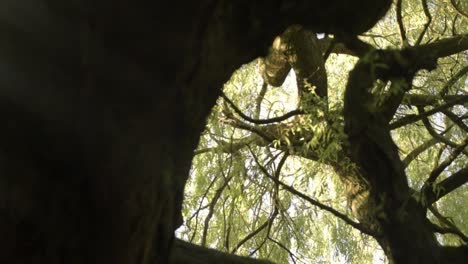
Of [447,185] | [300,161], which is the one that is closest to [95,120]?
[447,185]

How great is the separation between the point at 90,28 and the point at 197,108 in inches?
12.3

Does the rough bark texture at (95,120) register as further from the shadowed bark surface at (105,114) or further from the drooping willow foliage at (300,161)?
the drooping willow foliage at (300,161)

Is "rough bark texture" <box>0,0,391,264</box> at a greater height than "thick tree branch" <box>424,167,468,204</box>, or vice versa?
"thick tree branch" <box>424,167,468,204</box>

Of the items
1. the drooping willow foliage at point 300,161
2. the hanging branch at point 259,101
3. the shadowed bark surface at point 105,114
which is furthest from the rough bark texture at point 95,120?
the hanging branch at point 259,101

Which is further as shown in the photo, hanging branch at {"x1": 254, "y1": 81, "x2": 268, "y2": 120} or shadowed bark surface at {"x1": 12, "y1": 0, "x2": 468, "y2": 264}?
hanging branch at {"x1": 254, "y1": 81, "x2": 268, "y2": 120}

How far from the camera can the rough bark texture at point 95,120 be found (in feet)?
3.56

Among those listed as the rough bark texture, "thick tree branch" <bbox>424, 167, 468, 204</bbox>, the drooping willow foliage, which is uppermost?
the drooping willow foliage

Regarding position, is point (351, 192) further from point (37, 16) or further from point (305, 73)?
point (37, 16)

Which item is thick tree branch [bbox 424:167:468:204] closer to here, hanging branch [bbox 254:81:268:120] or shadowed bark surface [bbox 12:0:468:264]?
shadowed bark surface [bbox 12:0:468:264]

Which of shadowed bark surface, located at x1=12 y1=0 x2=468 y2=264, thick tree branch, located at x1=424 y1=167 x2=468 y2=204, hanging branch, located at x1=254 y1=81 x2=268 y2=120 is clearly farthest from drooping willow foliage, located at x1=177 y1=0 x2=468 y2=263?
shadowed bark surface, located at x1=12 y1=0 x2=468 y2=264

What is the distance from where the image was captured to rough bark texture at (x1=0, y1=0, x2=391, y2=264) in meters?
1.08

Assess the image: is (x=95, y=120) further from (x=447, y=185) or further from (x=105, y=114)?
(x=447, y=185)

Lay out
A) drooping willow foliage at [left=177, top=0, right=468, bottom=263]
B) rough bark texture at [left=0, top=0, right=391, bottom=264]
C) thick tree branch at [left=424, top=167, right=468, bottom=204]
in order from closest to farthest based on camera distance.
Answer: rough bark texture at [left=0, top=0, right=391, bottom=264] → thick tree branch at [left=424, top=167, right=468, bottom=204] → drooping willow foliage at [left=177, top=0, right=468, bottom=263]

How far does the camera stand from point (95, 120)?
1.14 m
